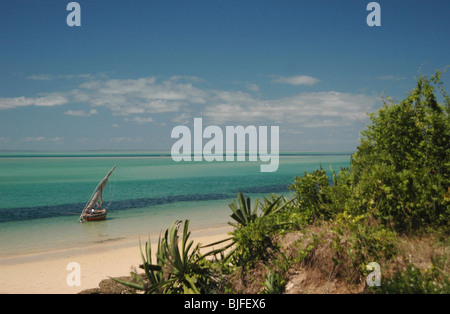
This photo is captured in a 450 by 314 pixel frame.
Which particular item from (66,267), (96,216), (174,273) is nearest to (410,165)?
(174,273)

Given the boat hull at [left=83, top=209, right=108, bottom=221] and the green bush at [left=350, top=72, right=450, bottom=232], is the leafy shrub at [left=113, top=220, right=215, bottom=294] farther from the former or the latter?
the boat hull at [left=83, top=209, right=108, bottom=221]

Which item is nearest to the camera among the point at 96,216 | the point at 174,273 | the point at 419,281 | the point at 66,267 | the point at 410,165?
→ the point at 419,281

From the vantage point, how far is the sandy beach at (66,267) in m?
10.8

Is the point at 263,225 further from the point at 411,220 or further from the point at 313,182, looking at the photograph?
the point at 411,220

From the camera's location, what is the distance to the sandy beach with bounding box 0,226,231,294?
1084 centimetres

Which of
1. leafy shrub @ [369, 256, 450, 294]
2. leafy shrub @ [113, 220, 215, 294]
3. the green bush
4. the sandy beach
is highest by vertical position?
the green bush

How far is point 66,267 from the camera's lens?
1294 centimetres

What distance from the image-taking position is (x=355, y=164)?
7.87 metres

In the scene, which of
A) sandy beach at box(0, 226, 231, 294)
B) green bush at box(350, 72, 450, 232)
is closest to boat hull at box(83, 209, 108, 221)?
sandy beach at box(0, 226, 231, 294)

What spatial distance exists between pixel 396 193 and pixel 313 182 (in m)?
1.69

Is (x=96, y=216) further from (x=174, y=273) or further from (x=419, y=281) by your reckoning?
(x=419, y=281)

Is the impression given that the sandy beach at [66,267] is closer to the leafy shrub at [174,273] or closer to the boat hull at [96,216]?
the leafy shrub at [174,273]
